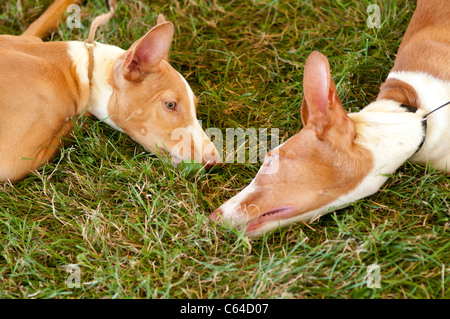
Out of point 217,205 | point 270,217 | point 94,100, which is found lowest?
point 217,205

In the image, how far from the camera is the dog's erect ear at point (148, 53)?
3.23 meters

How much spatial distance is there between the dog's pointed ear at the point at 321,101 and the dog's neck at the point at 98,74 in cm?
130

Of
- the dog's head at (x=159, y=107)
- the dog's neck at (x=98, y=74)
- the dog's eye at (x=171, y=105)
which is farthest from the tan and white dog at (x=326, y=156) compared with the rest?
the dog's neck at (x=98, y=74)

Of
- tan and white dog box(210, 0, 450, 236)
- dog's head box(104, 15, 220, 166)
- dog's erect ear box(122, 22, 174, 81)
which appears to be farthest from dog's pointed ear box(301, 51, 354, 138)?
dog's erect ear box(122, 22, 174, 81)

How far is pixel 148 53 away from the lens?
3.29m

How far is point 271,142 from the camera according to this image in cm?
367

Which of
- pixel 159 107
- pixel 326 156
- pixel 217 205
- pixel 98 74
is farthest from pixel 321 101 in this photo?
pixel 98 74

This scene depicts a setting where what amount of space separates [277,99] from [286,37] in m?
0.72

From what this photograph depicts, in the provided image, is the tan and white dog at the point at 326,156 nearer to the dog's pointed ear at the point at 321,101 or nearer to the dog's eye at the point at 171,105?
the dog's pointed ear at the point at 321,101

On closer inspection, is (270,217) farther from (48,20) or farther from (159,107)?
(48,20)

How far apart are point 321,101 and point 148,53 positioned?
3.64 feet

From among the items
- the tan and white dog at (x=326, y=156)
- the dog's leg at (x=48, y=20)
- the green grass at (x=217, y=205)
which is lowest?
the green grass at (x=217, y=205)

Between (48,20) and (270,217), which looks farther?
(48,20)

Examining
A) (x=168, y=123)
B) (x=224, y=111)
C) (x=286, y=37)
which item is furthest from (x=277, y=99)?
(x=168, y=123)
